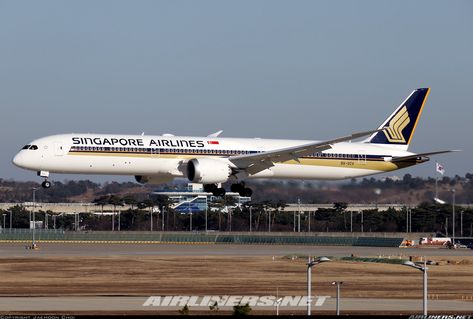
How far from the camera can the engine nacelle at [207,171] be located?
8788cm

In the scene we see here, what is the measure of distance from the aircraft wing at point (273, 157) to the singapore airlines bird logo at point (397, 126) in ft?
35.3

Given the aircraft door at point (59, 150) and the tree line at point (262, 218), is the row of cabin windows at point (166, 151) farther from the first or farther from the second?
the tree line at point (262, 218)

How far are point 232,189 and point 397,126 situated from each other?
1662cm

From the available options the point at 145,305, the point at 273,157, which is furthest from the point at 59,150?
the point at 145,305

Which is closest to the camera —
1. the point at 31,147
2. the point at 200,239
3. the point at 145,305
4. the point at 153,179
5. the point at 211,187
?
the point at 145,305

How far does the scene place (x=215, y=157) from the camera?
299 ft

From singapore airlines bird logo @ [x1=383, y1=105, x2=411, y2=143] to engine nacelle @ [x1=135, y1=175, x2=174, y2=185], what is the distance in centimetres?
2127

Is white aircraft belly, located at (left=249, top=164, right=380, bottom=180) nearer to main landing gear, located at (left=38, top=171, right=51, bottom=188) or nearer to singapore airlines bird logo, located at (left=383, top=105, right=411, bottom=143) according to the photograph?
singapore airlines bird logo, located at (left=383, top=105, right=411, bottom=143)

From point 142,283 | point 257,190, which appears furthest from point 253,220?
point 142,283

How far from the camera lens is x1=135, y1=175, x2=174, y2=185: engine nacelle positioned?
297 ft

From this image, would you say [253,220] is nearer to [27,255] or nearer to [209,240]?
[209,240]
